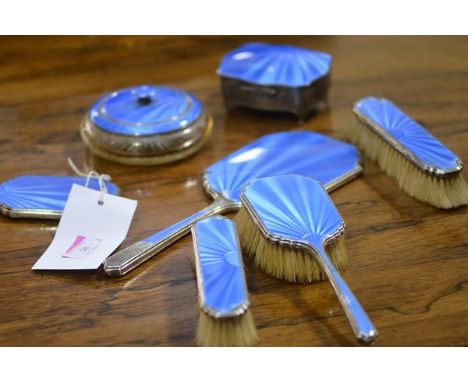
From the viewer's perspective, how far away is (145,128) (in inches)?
31.0

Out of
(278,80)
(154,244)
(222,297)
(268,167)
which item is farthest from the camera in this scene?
(278,80)

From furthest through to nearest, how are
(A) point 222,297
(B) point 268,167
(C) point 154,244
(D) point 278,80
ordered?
1. (D) point 278,80
2. (B) point 268,167
3. (C) point 154,244
4. (A) point 222,297

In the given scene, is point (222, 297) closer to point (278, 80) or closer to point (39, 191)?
point (39, 191)

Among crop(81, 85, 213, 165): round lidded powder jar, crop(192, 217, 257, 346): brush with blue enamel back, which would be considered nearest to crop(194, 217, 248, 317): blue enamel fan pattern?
crop(192, 217, 257, 346): brush with blue enamel back

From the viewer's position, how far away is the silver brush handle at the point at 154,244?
24.3 inches

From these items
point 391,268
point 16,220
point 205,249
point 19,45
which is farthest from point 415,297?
point 19,45

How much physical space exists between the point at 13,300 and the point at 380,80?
2.12 ft

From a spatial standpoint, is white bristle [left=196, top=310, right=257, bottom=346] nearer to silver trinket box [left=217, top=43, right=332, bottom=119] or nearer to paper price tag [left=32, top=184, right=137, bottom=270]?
paper price tag [left=32, top=184, right=137, bottom=270]

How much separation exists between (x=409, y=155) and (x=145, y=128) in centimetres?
31

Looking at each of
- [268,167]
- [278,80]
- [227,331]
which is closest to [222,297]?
[227,331]

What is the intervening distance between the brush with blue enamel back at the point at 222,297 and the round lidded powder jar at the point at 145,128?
0.77 ft

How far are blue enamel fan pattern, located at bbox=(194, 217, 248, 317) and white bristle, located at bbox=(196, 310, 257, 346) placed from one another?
0.04 feet

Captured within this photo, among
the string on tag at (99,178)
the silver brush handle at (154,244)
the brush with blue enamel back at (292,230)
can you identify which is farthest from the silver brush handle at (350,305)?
the string on tag at (99,178)

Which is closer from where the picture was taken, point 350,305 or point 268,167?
point 350,305
